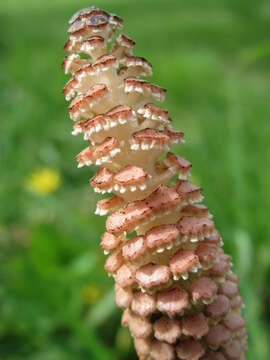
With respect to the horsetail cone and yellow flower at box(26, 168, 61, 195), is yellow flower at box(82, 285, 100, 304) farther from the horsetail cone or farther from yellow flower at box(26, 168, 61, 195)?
the horsetail cone

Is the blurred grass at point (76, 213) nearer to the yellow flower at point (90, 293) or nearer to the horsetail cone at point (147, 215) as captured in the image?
the yellow flower at point (90, 293)

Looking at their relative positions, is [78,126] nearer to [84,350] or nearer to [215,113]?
[84,350]

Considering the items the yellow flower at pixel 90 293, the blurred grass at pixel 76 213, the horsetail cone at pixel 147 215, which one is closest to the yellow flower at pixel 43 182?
the blurred grass at pixel 76 213

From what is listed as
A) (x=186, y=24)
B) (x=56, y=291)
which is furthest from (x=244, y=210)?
(x=186, y=24)

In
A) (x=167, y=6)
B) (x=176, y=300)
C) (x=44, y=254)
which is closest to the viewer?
(x=176, y=300)

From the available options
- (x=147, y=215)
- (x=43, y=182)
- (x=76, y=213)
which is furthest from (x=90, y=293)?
(x=147, y=215)
